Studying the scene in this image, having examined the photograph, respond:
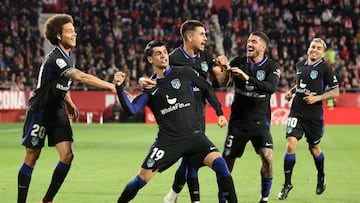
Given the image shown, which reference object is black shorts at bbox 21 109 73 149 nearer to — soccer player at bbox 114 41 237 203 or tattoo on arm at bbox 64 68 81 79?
tattoo on arm at bbox 64 68 81 79

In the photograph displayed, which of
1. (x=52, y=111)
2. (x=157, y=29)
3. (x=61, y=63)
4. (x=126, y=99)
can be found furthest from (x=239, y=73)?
(x=157, y=29)

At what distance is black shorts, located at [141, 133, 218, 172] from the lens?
27.9 feet

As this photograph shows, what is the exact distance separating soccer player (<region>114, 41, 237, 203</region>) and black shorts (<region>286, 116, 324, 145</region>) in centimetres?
372

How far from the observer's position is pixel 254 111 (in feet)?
34.0

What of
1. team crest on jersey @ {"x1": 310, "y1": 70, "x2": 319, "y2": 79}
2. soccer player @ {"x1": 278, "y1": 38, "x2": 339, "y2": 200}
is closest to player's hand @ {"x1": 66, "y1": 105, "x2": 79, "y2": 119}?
soccer player @ {"x1": 278, "y1": 38, "x2": 339, "y2": 200}

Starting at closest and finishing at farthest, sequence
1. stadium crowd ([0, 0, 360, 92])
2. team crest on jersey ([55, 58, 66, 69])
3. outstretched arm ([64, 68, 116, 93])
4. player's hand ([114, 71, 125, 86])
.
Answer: player's hand ([114, 71, 125, 86]) < outstretched arm ([64, 68, 116, 93]) < team crest on jersey ([55, 58, 66, 69]) < stadium crowd ([0, 0, 360, 92])

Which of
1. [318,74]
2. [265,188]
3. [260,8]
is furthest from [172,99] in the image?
[260,8]

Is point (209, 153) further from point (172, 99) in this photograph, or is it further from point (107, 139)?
point (107, 139)

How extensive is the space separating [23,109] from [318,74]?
22646 millimetres

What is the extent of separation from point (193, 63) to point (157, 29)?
92.1 feet

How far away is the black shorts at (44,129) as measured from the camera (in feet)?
31.1

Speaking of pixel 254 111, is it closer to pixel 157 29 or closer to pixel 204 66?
pixel 204 66

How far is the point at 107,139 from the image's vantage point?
23141mm

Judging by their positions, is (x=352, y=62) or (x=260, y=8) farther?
(x=260, y=8)
